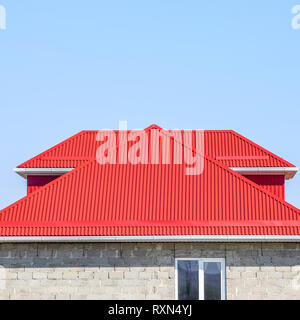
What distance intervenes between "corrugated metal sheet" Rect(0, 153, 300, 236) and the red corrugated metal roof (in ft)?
9.44

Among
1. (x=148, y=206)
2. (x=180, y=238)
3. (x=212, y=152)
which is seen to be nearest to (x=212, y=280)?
(x=180, y=238)

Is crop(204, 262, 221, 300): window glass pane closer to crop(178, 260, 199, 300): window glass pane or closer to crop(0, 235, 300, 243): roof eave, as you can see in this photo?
crop(178, 260, 199, 300): window glass pane

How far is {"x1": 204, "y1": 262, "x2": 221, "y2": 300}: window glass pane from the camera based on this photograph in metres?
15.7

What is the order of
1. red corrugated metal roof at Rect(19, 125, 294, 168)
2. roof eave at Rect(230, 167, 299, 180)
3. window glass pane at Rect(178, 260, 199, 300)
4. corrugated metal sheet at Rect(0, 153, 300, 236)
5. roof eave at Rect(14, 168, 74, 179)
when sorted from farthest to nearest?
red corrugated metal roof at Rect(19, 125, 294, 168)
roof eave at Rect(14, 168, 74, 179)
roof eave at Rect(230, 167, 299, 180)
window glass pane at Rect(178, 260, 199, 300)
corrugated metal sheet at Rect(0, 153, 300, 236)

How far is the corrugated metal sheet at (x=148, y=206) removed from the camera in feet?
51.1

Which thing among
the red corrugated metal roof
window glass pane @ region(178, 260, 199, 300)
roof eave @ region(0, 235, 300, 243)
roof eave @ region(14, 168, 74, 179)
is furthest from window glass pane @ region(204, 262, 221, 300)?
roof eave @ region(14, 168, 74, 179)

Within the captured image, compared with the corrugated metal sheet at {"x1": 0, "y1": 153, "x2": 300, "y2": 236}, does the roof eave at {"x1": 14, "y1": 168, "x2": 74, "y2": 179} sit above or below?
above

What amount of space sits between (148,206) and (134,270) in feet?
6.26

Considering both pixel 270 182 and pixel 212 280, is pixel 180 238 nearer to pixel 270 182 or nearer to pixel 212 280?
pixel 212 280

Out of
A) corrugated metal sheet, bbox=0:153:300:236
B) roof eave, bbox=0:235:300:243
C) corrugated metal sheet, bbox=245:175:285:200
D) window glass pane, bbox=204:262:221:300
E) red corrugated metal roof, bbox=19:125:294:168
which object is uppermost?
red corrugated metal roof, bbox=19:125:294:168

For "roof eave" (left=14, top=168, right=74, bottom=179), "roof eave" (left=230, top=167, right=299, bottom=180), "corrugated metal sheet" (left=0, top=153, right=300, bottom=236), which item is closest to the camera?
"corrugated metal sheet" (left=0, top=153, right=300, bottom=236)
